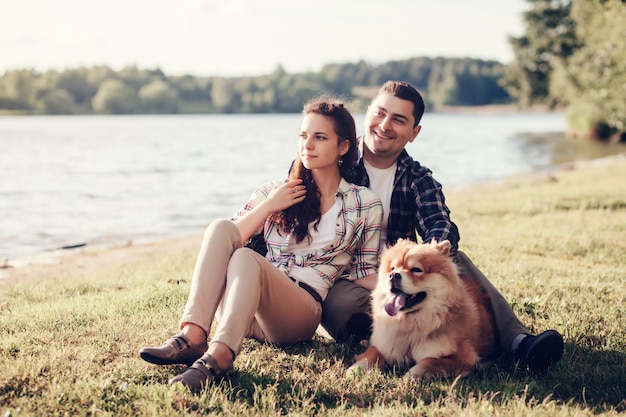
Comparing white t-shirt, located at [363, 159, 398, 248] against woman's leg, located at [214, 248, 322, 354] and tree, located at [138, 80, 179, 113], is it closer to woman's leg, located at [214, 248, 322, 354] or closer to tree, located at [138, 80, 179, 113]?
woman's leg, located at [214, 248, 322, 354]

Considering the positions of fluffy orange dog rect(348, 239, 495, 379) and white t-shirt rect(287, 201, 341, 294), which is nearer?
fluffy orange dog rect(348, 239, 495, 379)

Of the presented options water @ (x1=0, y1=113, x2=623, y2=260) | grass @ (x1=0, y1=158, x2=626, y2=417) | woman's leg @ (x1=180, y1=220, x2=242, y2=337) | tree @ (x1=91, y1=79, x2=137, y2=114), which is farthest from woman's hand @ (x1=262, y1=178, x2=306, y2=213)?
tree @ (x1=91, y1=79, x2=137, y2=114)

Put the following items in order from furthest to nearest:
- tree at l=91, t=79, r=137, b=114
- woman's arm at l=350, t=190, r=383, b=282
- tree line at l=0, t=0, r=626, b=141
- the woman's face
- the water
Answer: tree at l=91, t=79, r=137, b=114 → tree line at l=0, t=0, r=626, b=141 → the water → woman's arm at l=350, t=190, r=383, b=282 → the woman's face

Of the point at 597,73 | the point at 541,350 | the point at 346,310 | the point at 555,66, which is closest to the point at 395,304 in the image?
the point at 346,310

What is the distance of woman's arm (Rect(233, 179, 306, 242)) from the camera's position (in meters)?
4.38

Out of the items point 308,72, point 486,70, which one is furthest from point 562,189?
point 486,70

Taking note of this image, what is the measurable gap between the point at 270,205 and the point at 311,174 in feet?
1.46

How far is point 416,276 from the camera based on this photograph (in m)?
3.81

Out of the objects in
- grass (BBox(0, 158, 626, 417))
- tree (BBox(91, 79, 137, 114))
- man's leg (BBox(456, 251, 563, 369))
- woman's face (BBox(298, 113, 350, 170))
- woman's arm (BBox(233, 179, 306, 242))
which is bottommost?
grass (BBox(0, 158, 626, 417))

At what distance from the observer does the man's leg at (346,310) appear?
4.51 m

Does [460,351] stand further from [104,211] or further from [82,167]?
[82,167]

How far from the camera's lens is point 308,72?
340 feet

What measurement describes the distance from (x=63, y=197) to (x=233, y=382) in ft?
49.6

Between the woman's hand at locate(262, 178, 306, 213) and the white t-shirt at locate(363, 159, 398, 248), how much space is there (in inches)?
27.6
